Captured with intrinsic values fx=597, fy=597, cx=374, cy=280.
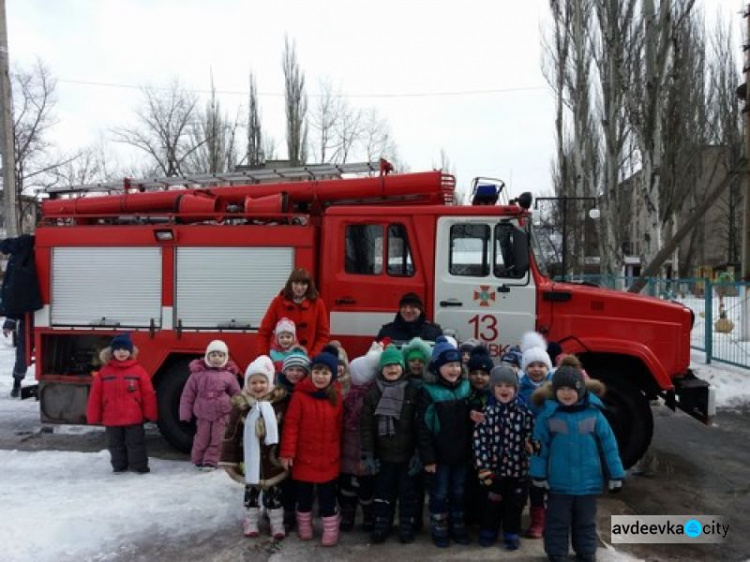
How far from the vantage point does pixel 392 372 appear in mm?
4109

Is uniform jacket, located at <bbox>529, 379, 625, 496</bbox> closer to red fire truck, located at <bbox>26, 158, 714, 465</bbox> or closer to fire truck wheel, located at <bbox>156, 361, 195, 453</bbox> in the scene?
red fire truck, located at <bbox>26, 158, 714, 465</bbox>

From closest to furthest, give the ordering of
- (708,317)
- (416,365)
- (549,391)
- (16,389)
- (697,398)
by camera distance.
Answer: (549,391) < (416,365) < (697,398) < (16,389) < (708,317)

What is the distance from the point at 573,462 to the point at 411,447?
105 cm

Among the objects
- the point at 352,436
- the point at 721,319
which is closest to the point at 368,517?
the point at 352,436

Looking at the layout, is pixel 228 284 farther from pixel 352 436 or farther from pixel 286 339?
pixel 352 436

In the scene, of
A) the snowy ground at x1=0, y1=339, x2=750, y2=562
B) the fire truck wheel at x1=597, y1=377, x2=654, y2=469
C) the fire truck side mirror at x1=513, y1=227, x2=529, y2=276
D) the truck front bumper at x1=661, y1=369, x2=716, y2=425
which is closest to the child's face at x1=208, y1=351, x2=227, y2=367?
the snowy ground at x1=0, y1=339, x2=750, y2=562

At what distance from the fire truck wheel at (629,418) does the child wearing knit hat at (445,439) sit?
2.17 meters

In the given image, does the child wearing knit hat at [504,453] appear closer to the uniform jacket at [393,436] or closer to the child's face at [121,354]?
the uniform jacket at [393,436]

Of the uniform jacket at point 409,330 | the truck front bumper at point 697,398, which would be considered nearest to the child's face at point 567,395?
the uniform jacket at point 409,330

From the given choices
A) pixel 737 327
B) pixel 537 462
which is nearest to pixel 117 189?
pixel 537 462

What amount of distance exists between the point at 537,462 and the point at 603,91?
55.5ft

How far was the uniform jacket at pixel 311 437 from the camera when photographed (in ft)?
13.2

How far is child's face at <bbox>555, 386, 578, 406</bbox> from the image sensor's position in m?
3.69

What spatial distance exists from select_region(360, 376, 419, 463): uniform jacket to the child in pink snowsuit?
186 cm
